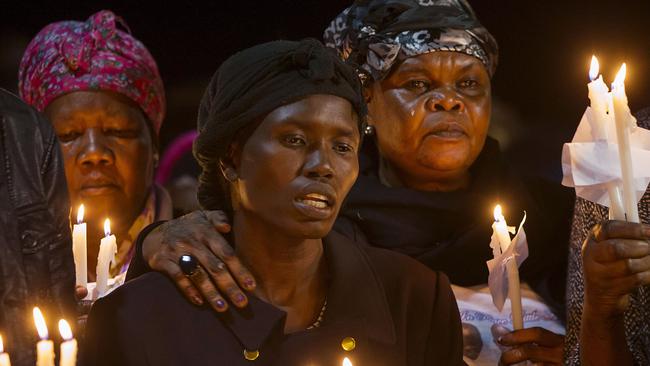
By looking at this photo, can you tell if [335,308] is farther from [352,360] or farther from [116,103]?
[116,103]

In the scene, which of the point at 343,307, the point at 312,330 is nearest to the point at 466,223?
the point at 343,307

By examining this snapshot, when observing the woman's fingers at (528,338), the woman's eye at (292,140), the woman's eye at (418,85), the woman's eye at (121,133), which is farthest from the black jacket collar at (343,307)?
the woman's eye at (121,133)

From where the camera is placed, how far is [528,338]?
120 inches

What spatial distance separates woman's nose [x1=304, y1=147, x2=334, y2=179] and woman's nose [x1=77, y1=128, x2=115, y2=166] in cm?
163

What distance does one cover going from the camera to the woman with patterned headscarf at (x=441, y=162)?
3939mm

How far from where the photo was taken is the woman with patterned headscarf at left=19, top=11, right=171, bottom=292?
14.1ft

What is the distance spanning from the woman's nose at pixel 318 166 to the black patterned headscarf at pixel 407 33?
1.20 metres

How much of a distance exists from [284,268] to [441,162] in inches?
45.8

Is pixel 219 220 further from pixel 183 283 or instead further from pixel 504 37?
pixel 504 37

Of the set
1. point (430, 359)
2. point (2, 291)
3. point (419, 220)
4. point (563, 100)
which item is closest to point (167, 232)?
point (2, 291)

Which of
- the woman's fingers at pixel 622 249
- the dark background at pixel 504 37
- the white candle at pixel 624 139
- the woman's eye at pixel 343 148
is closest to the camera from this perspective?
the white candle at pixel 624 139

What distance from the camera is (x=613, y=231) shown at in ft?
8.13

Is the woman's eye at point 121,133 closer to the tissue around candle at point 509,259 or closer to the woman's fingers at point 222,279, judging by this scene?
the woman's fingers at point 222,279

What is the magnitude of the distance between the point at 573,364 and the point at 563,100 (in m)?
3.76
